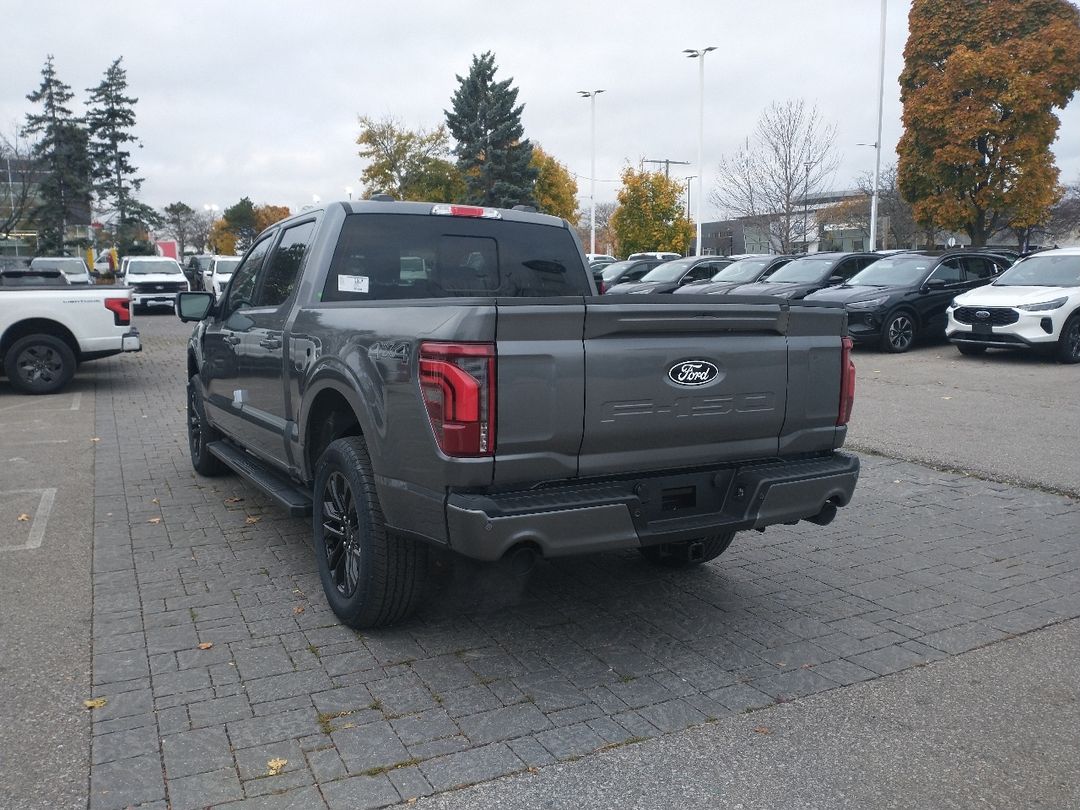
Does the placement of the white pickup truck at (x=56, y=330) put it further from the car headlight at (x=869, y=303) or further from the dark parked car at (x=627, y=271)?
the dark parked car at (x=627, y=271)

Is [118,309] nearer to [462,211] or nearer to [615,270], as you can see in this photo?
[462,211]

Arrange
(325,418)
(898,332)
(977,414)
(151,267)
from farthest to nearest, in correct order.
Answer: (151,267)
(898,332)
(977,414)
(325,418)

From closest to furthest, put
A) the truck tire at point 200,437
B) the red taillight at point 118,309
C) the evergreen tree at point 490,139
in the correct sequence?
the truck tire at point 200,437, the red taillight at point 118,309, the evergreen tree at point 490,139

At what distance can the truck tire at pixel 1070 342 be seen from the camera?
14305mm

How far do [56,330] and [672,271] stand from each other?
585 inches

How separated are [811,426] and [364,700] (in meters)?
2.32

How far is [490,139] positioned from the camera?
5569 centimetres

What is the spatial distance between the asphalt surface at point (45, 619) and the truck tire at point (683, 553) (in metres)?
2.88

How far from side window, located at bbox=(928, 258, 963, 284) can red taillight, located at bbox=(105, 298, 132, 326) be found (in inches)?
512

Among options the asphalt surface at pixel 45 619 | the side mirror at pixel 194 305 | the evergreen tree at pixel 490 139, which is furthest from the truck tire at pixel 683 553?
the evergreen tree at pixel 490 139

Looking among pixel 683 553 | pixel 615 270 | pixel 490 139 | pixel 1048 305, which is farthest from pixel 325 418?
pixel 490 139

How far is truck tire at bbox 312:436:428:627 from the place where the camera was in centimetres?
414

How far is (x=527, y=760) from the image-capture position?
3.34m

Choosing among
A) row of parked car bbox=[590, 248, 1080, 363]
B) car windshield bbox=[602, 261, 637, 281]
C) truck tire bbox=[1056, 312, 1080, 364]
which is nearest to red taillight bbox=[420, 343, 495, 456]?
row of parked car bbox=[590, 248, 1080, 363]
